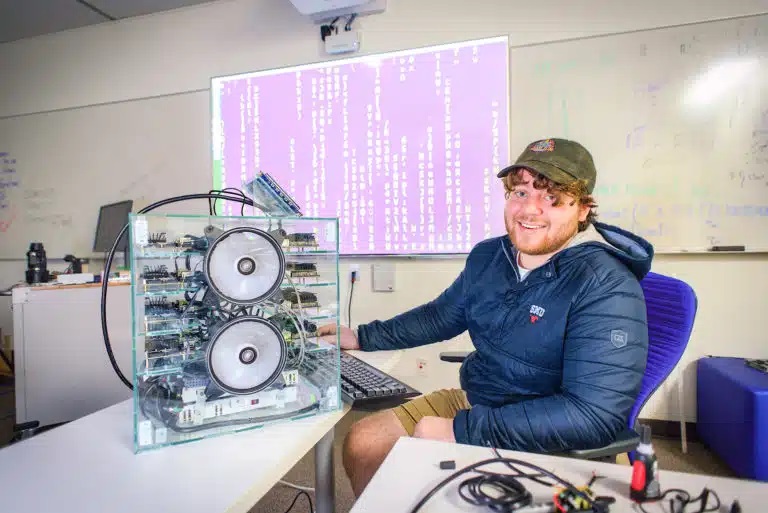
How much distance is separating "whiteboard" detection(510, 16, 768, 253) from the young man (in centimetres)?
120

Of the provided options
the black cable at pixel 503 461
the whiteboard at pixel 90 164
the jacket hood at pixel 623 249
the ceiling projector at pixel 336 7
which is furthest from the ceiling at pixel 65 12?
the black cable at pixel 503 461

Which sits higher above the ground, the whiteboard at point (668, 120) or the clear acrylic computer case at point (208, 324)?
the whiteboard at point (668, 120)

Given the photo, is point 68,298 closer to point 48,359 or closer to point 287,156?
point 48,359

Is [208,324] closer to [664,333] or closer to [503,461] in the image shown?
[503,461]

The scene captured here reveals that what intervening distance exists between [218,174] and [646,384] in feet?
8.47

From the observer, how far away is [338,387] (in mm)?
863

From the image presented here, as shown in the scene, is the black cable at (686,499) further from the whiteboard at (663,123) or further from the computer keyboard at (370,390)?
the whiteboard at (663,123)

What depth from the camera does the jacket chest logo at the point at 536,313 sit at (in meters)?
0.96

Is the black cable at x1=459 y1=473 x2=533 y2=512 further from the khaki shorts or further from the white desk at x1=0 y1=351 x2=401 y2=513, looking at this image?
the khaki shorts

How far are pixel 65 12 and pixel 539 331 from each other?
3670mm

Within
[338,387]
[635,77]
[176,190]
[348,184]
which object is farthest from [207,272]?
[176,190]

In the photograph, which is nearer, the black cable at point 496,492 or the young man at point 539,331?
the black cable at point 496,492

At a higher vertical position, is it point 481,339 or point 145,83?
point 145,83

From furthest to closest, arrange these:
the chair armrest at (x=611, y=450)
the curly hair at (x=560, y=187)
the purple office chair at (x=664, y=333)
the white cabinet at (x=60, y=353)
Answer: the white cabinet at (x=60, y=353) < the curly hair at (x=560, y=187) < the purple office chair at (x=664, y=333) < the chair armrest at (x=611, y=450)
